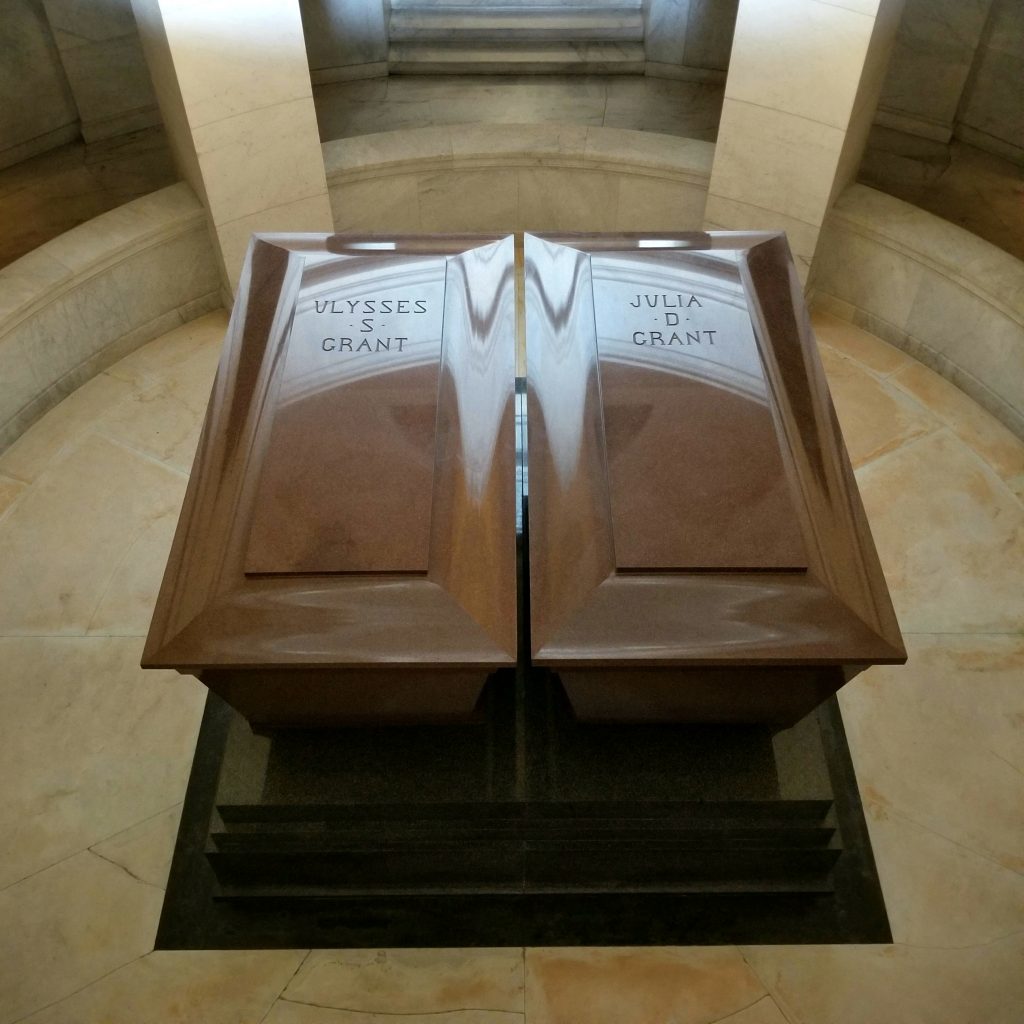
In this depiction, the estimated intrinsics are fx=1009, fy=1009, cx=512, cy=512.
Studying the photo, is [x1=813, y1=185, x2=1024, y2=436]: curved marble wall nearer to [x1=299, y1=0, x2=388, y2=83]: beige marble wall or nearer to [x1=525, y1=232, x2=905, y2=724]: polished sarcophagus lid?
[x1=525, y1=232, x2=905, y2=724]: polished sarcophagus lid

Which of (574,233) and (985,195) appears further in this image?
(985,195)

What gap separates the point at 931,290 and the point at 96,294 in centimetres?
325

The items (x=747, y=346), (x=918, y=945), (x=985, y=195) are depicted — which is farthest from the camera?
(x=985, y=195)

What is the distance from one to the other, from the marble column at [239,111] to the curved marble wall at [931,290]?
6.95 feet

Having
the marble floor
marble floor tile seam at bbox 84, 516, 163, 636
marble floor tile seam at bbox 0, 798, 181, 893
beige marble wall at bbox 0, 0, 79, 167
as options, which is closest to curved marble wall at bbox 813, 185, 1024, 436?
the marble floor

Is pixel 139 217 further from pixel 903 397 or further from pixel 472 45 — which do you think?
pixel 903 397

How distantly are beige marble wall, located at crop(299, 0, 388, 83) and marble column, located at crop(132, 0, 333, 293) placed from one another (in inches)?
55.6

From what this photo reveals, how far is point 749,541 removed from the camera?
7.69 ft

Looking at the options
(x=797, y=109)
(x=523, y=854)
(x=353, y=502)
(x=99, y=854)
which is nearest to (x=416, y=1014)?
(x=523, y=854)

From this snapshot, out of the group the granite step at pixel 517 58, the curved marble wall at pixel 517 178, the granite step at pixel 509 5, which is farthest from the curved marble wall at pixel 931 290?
the granite step at pixel 509 5

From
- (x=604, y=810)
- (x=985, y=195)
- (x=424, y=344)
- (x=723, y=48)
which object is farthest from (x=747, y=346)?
(x=723, y=48)

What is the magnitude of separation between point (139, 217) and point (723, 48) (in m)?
3.09

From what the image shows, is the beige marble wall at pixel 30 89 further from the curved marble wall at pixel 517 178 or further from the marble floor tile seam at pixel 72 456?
the marble floor tile seam at pixel 72 456

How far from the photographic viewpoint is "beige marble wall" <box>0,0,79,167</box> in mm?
4559
